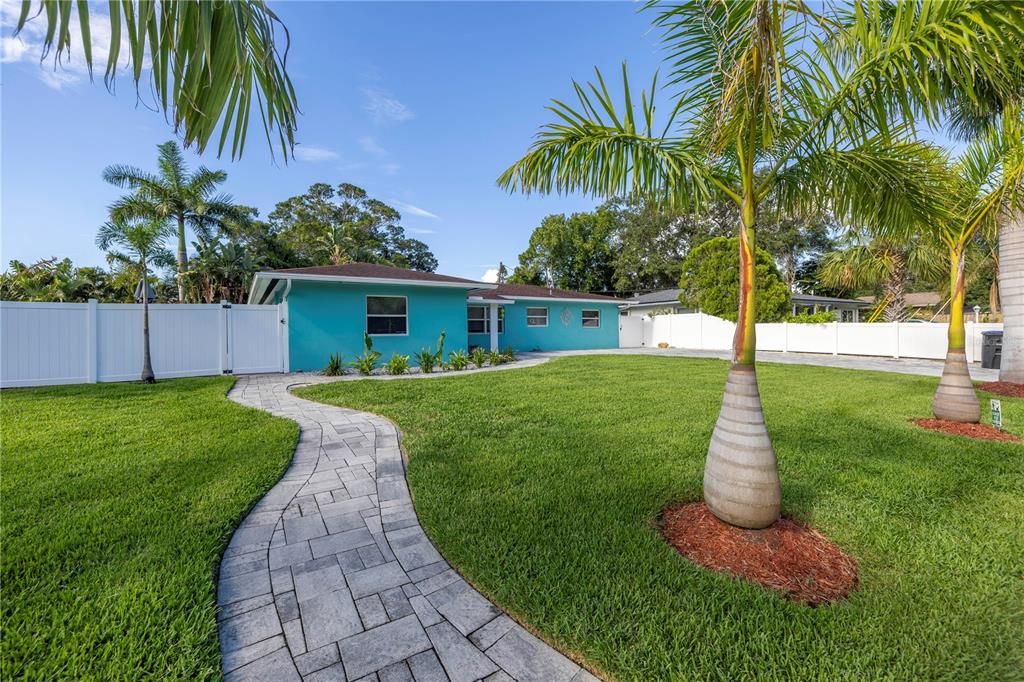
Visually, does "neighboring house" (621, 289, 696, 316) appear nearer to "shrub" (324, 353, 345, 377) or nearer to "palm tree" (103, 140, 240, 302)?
"shrub" (324, 353, 345, 377)

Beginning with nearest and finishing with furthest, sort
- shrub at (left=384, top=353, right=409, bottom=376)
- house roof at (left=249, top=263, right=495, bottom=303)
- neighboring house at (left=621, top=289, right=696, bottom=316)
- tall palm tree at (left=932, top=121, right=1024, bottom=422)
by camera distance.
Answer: tall palm tree at (left=932, top=121, right=1024, bottom=422), shrub at (left=384, top=353, right=409, bottom=376), house roof at (left=249, top=263, right=495, bottom=303), neighboring house at (left=621, top=289, right=696, bottom=316)

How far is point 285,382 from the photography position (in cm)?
838

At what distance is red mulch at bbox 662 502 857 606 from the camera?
6.59 feet

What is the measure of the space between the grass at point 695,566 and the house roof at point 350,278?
5.99 meters

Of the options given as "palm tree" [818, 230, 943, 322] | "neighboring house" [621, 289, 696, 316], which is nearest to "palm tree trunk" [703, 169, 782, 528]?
"palm tree" [818, 230, 943, 322]

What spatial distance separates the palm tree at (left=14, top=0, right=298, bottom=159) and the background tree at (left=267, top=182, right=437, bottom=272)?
83.4 ft

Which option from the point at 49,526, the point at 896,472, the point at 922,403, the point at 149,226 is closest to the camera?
the point at 49,526

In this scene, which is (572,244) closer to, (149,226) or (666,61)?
(149,226)

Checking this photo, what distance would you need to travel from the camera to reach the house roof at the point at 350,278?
31.6 feet

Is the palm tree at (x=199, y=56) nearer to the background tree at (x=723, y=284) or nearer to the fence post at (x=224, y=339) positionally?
the fence post at (x=224, y=339)

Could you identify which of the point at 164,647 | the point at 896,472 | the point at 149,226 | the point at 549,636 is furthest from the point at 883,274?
the point at 149,226

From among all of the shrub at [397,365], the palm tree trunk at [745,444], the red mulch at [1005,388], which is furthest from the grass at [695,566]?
the shrub at [397,365]

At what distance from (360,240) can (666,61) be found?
2927 centimetres

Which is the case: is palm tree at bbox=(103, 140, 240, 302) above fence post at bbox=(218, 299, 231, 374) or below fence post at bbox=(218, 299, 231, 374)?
above
